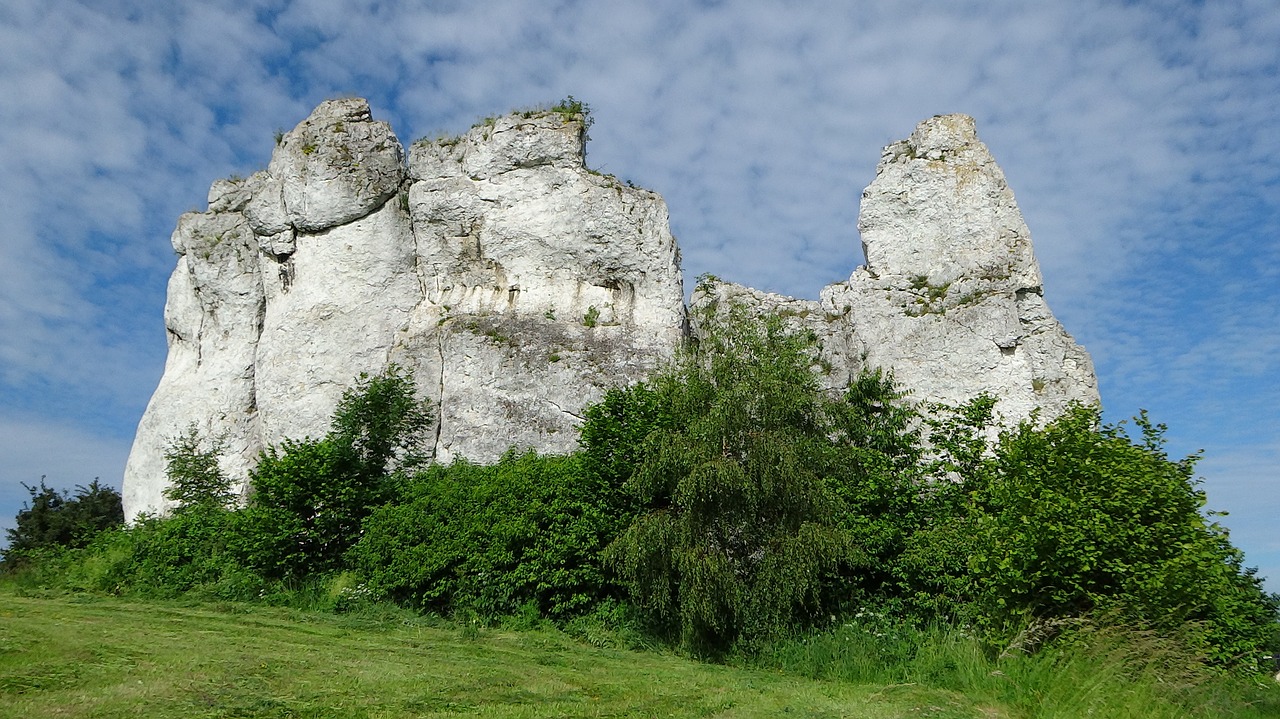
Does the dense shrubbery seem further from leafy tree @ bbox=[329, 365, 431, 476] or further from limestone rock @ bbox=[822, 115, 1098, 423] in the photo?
limestone rock @ bbox=[822, 115, 1098, 423]

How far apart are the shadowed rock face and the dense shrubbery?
192 inches

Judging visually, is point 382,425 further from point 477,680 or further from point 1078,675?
point 1078,675

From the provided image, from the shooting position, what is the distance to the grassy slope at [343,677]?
8.77m

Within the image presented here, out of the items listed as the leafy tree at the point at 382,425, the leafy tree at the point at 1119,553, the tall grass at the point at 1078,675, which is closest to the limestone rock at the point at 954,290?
the leafy tree at the point at 1119,553

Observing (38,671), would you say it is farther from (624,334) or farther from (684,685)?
(624,334)

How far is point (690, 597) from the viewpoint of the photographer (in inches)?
603

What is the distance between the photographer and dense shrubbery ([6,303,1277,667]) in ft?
41.3

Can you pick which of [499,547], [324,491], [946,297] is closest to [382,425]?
[324,491]

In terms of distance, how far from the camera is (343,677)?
10656mm

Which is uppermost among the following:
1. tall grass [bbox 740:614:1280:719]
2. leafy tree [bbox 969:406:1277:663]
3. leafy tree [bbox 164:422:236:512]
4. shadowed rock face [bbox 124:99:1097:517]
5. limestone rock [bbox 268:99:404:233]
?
limestone rock [bbox 268:99:404:233]

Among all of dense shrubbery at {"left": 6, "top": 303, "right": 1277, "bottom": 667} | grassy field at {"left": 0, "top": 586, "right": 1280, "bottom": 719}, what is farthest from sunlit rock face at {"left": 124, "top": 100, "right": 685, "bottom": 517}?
grassy field at {"left": 0, "top": 586, "right": 1280, "bottom": 719}

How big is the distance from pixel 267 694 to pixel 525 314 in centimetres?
1817

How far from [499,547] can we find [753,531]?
5.38 metres

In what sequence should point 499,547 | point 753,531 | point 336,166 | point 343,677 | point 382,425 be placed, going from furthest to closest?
point 336,166
point 382,425
point 499,547
point 753,531
point 343,677
